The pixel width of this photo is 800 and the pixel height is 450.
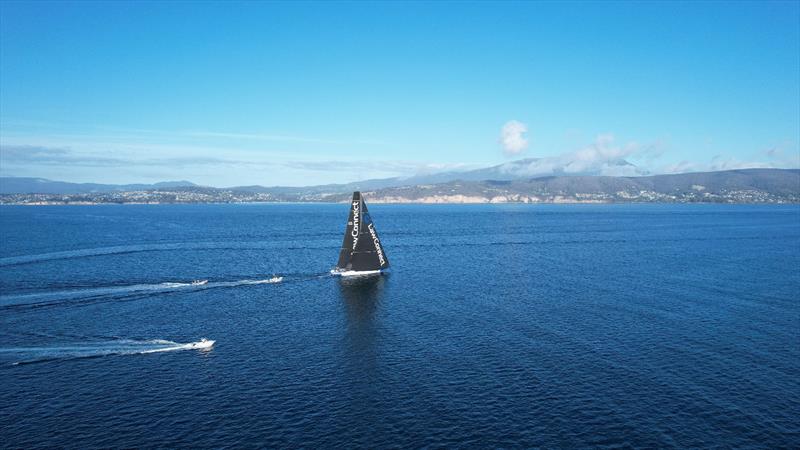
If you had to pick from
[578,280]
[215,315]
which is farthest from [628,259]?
[215,315]

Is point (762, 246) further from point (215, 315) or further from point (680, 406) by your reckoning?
point (215, 315)

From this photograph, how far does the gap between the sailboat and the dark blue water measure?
6600mm

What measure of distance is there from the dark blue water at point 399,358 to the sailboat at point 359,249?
6.60 meters

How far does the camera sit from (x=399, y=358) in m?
61.7

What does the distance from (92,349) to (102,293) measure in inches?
1237

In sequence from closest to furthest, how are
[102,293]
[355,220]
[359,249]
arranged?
[102,293], [355,220], [359,249]

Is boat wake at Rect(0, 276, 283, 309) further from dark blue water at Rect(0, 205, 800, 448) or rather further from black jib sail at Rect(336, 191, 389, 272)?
black jib sail at Rect(336, 191, 389, 272)

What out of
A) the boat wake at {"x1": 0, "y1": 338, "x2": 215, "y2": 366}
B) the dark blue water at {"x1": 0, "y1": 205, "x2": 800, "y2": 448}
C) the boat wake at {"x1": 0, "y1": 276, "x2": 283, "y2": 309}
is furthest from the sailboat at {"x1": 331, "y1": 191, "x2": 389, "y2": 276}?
the boat wake at {"x1": 0, "y1": 338, "x2": 215, "y2": 366}

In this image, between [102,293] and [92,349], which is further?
[102,293]

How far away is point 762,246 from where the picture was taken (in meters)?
166

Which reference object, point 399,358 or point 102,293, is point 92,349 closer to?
point 102,293

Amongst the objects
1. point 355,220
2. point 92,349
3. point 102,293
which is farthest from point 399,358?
point 102,293

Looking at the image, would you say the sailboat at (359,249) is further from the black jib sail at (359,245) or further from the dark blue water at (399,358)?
the dark blue water at (399,358)

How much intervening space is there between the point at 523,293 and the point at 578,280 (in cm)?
1969
